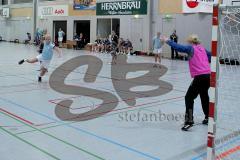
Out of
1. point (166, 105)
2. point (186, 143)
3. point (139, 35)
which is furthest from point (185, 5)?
point (186, 143)

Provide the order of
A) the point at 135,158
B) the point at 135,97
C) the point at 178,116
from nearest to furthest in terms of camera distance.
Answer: the point at 135,158, the point at 178,116, the point at 135,97

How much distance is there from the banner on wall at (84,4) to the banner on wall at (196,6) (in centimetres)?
988

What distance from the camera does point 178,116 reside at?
7688 millimetres

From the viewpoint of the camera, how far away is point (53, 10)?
35312mm

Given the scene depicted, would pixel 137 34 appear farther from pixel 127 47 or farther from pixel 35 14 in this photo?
pixel 35 14

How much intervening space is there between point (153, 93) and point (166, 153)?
5.15 meters

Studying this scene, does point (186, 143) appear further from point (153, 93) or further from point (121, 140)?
point (153, 93)

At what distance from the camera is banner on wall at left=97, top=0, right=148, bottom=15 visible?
26622 mm

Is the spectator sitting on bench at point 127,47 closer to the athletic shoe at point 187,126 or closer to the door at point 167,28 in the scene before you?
the door at point 167,28

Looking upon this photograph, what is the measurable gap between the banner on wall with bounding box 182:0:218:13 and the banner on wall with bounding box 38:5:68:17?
1412 centimetres

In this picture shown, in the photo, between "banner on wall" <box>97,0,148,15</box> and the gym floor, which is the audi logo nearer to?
"banner on wall" <box>97,0,148,15</box>
